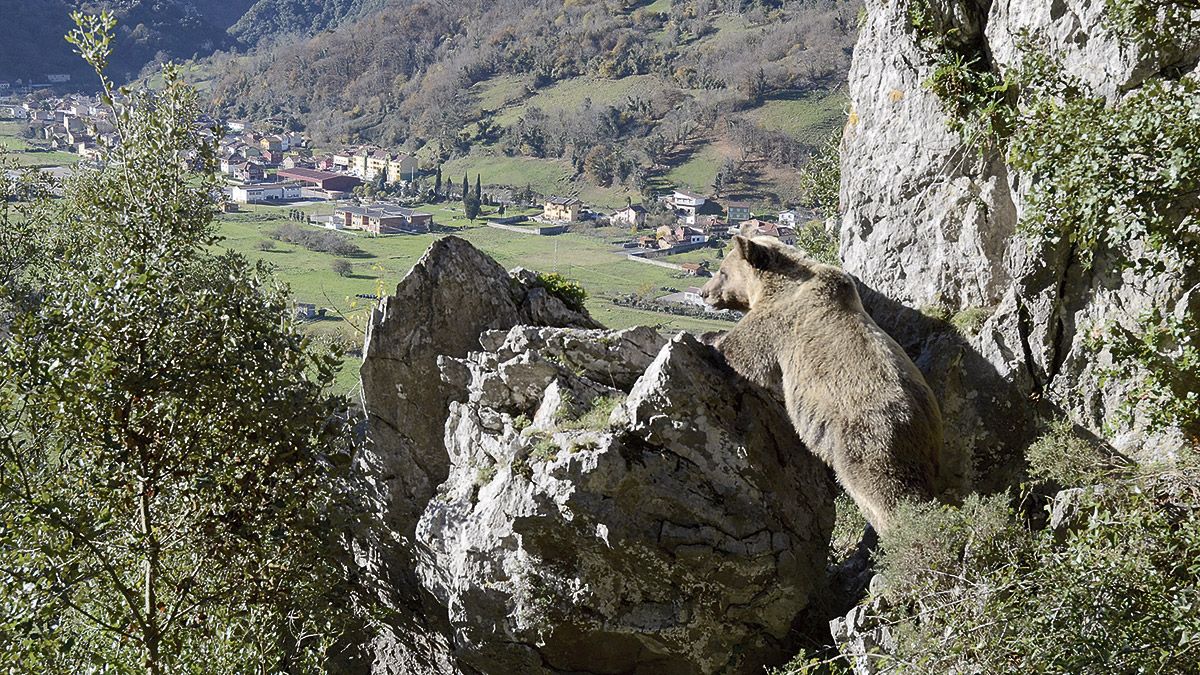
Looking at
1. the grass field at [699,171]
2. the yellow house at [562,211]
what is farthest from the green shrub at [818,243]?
the grass field at [699,171]

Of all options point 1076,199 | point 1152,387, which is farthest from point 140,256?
point 1152,387

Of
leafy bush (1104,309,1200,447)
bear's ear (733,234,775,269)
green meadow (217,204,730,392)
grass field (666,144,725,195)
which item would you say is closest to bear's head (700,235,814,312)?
bear's ear (733,234,775,269)

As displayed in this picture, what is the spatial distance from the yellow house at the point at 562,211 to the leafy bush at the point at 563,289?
63.9 m

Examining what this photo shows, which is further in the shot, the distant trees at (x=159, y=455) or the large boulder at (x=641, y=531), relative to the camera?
the large boulder at (x=641, y=531)

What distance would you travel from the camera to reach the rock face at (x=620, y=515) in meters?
10.4

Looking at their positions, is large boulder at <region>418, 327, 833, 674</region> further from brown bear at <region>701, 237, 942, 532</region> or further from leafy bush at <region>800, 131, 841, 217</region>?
leafy bush at <region>800, 131, 841, 217</region>

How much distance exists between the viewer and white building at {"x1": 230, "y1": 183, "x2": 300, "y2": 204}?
82.9m

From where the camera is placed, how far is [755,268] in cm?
1238

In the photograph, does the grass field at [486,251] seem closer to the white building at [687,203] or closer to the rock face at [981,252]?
the white building at [687,203]

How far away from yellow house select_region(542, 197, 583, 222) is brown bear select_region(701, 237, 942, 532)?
6649cm

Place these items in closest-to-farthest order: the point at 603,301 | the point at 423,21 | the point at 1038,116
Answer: the point at 1038,116 → the point at 603,301 → the point at 423,21

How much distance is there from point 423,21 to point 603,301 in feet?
438

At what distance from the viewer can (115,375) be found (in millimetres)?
9430

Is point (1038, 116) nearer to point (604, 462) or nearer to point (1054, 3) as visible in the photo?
point (1054, 3)
